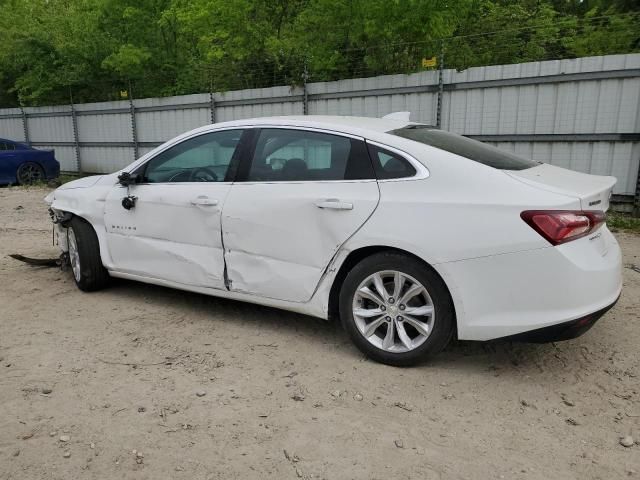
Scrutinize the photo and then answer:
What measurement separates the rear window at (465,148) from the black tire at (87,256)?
112 inches

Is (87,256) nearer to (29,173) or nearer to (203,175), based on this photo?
(203,175)

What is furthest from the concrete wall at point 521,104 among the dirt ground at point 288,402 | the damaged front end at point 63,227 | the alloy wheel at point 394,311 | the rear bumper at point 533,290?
the damaged front end at point 63,227

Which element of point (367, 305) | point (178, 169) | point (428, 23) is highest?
point (428, 23)

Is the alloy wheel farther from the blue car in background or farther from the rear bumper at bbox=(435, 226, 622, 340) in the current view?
the blue car in background

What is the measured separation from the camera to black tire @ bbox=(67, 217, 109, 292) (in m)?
4.88

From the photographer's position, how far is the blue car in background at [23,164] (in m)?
14.0

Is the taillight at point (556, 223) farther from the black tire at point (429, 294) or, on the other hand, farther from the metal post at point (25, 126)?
the metal post at point (25, 126)

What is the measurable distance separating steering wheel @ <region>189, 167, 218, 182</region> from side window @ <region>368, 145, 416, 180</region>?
129 cm

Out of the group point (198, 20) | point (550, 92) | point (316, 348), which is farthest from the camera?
point (198, 20)

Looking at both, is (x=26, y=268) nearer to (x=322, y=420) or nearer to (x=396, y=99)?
(x=322, y=420)

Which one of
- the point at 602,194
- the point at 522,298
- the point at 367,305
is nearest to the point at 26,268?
the point at 367,305

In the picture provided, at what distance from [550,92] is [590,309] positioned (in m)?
6.57

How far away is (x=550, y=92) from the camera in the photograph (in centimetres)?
866

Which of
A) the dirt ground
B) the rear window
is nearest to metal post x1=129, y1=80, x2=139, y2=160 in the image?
the dirt ground
